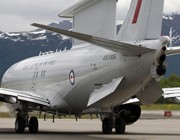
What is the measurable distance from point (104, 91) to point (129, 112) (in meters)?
4.93

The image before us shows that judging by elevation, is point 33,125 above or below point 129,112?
below

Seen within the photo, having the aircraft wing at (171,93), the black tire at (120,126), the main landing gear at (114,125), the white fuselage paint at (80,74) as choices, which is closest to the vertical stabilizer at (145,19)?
the white fuselage paint at (80,74)

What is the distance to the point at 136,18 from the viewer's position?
29.0 metres

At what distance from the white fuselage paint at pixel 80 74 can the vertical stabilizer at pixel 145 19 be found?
33.9 inches

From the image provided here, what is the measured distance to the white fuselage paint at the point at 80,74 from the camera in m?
28.2

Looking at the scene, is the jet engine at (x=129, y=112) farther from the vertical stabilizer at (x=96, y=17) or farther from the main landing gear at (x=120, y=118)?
the vertical stabilizer at (x=96, y=17)

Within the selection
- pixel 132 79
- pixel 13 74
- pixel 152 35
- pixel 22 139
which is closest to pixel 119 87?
pixel 132 79

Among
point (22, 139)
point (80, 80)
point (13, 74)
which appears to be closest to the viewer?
point (22, 139)

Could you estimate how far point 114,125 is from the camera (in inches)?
1326

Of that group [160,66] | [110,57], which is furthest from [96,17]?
[160,66]

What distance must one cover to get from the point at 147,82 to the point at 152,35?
207cm

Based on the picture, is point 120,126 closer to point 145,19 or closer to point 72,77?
point 72,77

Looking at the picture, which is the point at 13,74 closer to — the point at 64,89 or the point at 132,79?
the point at 64,89

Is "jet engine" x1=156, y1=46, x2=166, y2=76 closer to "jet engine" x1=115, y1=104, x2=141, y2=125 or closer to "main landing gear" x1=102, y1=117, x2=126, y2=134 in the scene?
"main landing gear" x1=102, y1=117, x2=126, y2=134
